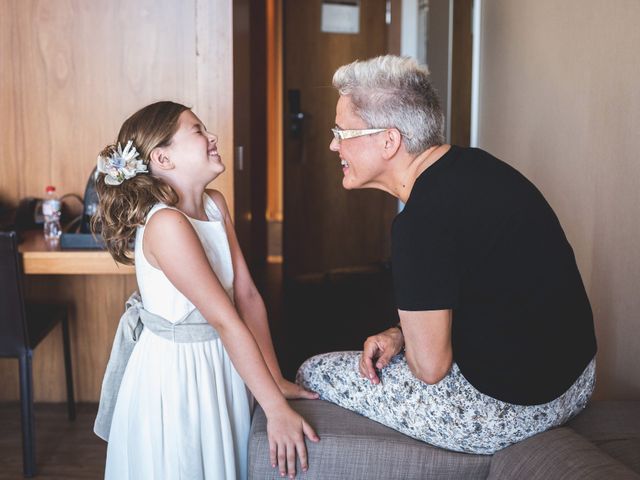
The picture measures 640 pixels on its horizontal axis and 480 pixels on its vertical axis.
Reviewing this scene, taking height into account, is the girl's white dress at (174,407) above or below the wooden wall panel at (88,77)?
below

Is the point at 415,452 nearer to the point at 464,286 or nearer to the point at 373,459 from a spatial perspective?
the point at 373,459

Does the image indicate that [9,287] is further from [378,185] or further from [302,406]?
[378,185]

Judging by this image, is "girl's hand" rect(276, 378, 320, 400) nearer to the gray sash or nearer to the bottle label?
the gray sash

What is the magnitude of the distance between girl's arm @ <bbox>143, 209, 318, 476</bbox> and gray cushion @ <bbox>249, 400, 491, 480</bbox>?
40mm

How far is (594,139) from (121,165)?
1.50 meters

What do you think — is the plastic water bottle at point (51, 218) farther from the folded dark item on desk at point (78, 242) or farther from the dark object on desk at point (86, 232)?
the folded dark item on desk at point (78, 242)

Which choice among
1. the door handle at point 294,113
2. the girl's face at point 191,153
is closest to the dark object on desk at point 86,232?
the girl's face at point 191,153

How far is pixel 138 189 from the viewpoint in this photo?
1.82m

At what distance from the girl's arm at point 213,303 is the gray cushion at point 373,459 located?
40 millimetres

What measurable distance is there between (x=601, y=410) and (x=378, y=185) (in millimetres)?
777

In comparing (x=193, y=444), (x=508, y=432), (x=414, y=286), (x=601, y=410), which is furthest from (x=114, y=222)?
(x=601, y=410)

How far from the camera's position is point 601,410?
1.83 meters

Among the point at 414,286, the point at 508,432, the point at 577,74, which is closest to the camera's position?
the point at 414,286

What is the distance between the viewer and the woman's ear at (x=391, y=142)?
5.43 feet
